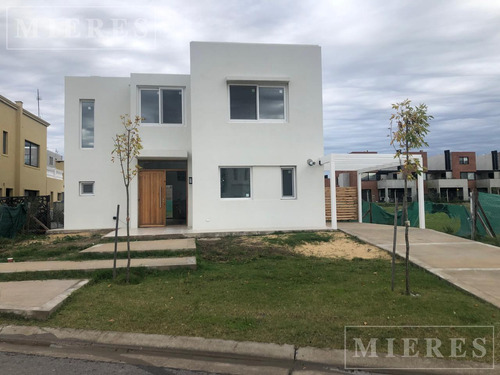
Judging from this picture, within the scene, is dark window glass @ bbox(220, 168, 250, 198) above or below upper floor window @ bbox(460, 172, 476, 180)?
below

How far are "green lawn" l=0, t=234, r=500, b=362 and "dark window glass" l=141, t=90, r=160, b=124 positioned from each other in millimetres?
7821

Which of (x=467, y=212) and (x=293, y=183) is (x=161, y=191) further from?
(x=467, y=212)

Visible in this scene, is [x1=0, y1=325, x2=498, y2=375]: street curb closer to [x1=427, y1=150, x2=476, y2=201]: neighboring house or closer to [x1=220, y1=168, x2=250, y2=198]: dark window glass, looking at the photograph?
[x1=220, y1=168, x2=250, y2=198]: dark window glass

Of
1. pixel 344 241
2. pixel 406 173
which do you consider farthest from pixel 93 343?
pixel 344 241

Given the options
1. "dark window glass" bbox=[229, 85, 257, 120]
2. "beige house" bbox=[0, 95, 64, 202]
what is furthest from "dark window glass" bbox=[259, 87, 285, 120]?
"beige house" bbox=[0, 95, 64, 202]

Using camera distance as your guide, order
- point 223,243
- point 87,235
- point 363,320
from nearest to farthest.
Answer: point 363,320, point 223,243, point 87,235

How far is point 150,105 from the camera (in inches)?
553

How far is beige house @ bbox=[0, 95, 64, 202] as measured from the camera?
19580 mm

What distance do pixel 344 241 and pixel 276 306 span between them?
581 centimetres

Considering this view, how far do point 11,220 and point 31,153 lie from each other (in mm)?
11859

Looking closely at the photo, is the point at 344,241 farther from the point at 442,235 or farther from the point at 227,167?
the point at 227,167

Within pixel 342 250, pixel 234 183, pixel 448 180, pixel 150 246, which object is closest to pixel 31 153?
pixel 234 183

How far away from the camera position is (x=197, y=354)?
4199 mm

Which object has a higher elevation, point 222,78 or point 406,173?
point 222,78
